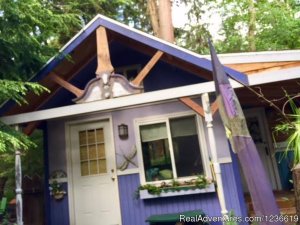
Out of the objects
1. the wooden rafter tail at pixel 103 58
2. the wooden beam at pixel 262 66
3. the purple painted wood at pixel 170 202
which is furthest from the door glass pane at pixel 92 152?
the wooden beam at pixel 262 66

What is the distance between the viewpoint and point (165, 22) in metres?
9.39

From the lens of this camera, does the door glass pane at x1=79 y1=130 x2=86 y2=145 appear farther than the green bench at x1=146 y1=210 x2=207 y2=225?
Yes

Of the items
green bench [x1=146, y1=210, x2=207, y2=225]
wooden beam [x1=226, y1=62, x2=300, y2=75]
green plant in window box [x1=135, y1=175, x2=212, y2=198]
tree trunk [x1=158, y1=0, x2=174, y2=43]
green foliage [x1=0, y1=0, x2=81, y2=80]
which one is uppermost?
tree trunk [x1=158, y1=0, x2=174, y2=43]

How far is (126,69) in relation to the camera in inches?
263

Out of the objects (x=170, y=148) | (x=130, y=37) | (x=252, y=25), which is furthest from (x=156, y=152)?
(x=252, y=25)

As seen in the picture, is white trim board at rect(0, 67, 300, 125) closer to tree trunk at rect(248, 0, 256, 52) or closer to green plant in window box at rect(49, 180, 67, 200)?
green plant in window box at rect(49, 180, 67, 200)

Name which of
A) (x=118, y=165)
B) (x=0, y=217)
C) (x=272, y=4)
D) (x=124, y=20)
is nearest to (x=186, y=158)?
(x=118, y=165)

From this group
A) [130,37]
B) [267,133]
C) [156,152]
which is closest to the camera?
[130,37]

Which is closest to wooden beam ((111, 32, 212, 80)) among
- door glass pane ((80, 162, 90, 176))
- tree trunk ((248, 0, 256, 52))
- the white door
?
the white door

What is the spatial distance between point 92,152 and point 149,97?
2257 millimetres

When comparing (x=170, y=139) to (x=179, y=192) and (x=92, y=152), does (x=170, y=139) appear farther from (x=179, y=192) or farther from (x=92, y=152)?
(x=92, y=152)

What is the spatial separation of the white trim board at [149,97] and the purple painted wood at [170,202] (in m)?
1.69

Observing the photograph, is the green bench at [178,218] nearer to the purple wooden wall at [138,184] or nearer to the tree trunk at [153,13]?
A: the purple wooden wall at [138,184]

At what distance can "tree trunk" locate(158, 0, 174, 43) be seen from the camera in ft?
30.3
